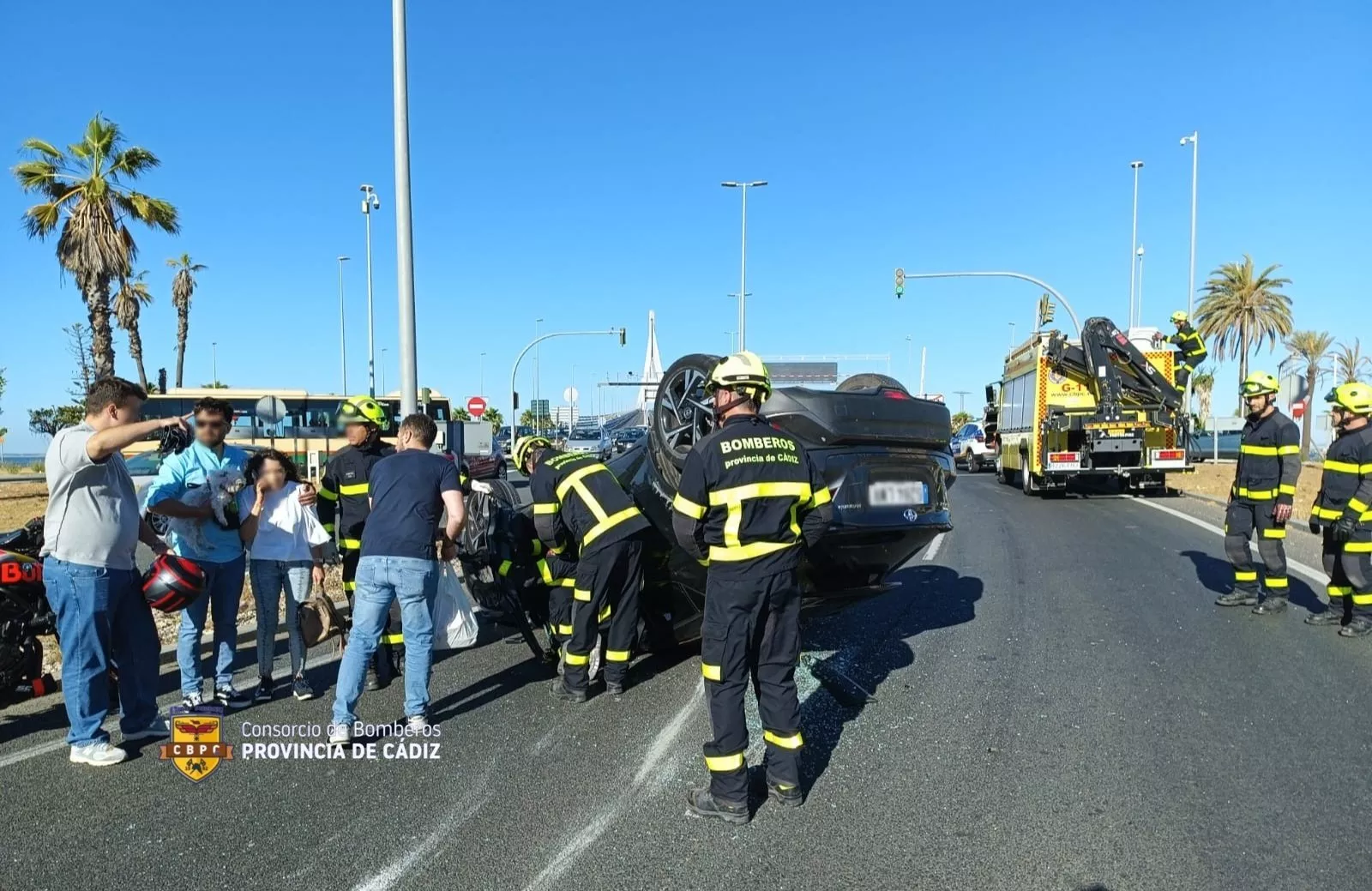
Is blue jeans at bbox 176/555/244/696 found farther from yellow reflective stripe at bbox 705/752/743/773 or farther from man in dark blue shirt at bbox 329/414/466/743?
yellow reflective stripe at bbox 705/752/743/773

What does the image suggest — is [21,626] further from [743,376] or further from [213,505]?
[743,376]

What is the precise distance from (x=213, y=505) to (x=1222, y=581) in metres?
8.17

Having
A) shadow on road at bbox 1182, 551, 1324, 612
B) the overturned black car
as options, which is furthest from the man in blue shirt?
shadow on road at bbox 1182, 551, 1324, 612

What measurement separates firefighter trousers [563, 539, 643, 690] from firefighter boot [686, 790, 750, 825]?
149 centimetres

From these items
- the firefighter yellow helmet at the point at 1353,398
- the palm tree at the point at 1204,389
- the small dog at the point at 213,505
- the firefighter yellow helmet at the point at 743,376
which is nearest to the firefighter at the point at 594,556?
the firefighter yellow helmet at the point at 743,376

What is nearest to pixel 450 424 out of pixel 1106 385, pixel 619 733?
pixel 619 733

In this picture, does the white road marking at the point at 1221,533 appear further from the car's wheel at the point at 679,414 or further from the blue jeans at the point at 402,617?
the blue jeans at the point at 402,617

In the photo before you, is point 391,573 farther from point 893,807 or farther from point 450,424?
point 450,424

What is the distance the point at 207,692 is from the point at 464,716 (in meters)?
1.62

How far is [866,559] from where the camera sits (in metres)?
4.75

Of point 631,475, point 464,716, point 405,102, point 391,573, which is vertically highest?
point 405,102

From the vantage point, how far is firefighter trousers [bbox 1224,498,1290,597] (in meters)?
6.71

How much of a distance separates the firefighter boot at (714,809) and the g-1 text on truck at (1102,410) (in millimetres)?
14195

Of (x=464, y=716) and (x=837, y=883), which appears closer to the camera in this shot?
(x=837, y=883)
